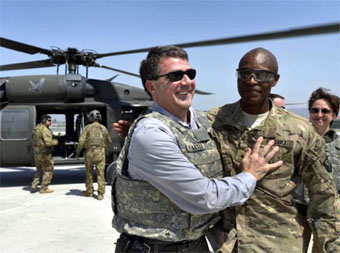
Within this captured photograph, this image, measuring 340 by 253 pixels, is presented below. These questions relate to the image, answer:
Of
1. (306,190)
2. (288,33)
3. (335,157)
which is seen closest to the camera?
(288,33)

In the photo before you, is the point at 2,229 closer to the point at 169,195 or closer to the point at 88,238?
the point at 88,238

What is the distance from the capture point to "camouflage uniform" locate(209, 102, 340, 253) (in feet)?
5.98

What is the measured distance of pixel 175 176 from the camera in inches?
57.6

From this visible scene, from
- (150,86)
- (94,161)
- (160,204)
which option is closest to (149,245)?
(160,204)

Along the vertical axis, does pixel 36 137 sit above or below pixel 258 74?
below

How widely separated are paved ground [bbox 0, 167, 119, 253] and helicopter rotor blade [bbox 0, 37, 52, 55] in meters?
3.07

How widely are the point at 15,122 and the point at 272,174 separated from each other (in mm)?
7115

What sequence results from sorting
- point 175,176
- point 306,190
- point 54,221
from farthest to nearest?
point 54,221, point 306,190, point 175,176

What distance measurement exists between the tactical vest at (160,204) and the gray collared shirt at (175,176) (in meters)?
0.08

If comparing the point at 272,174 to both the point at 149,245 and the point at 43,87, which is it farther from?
the point at 43,87

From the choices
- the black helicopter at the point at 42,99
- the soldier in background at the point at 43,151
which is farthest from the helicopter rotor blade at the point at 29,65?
the soldier in background at the point at 43,151

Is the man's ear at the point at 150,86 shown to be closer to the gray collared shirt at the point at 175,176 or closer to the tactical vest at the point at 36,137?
the gray collared shirt at the point at 175,176

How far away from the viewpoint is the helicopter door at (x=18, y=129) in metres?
7.54

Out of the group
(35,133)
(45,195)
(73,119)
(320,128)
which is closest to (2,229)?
(45,195)
